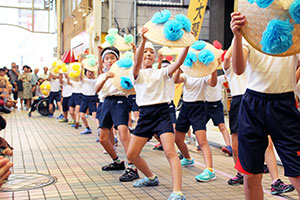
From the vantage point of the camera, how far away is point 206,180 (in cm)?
519

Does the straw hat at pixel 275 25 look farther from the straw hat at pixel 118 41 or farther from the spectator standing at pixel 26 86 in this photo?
the spectator standing at pixel 26 86

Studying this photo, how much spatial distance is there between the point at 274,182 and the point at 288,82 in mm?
2099

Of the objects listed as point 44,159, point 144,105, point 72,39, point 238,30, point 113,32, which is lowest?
point 44,159

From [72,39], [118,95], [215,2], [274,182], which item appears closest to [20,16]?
[72,39]

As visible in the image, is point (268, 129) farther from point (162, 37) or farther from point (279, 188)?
point (279, 188)

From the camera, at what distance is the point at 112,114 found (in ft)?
18.5

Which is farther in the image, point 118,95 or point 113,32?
point 113,32

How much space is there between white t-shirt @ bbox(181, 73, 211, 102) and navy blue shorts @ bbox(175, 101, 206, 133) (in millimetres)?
82

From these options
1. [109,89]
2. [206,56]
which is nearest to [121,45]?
[109,89]

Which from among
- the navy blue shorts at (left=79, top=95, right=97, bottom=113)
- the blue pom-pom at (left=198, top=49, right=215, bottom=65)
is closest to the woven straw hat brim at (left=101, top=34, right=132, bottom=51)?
the blue pom-pom at (left=198, top=49, right=215, bottom=65)

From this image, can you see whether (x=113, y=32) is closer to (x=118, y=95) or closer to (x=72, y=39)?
(x=118, y=95)

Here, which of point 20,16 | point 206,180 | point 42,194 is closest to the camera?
point 42,194

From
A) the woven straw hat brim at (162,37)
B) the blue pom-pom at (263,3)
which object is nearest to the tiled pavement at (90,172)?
the woven straw hat brim at (162,37)

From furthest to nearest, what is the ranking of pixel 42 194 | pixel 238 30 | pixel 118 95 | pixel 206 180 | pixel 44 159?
pixel 44 159
pixel 118 95
pixel 206 180
pixel 42 194
pixel 238 30
